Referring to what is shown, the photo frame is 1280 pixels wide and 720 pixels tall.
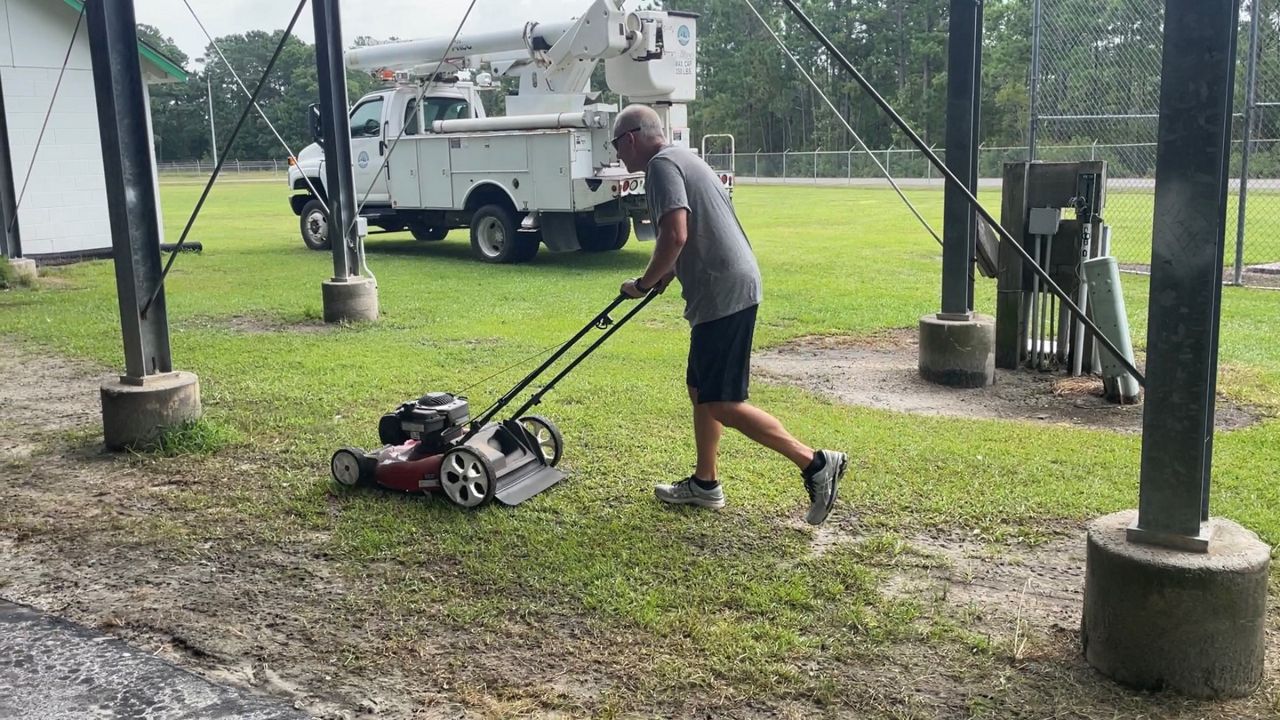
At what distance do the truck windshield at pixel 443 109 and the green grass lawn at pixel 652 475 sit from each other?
5682 mm

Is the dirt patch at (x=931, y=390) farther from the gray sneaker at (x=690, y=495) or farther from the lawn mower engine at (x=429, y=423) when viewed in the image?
the lawn mower engine at (x=429, y=423)

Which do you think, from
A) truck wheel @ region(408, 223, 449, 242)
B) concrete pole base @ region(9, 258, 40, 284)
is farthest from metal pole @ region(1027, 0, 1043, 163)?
concrete pole base @ region(9, 258, 40, 284)

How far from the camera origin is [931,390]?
24.5 ft

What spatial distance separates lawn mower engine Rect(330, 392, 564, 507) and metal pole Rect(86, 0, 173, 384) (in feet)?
5.96

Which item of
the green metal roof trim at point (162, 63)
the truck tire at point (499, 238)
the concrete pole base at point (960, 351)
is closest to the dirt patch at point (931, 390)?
the concrete pole base at point (960, 351)

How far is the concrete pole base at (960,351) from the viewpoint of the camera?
7410 millimetres

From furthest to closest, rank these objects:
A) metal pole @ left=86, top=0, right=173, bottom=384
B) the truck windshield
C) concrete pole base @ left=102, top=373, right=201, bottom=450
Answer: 1. the truck windshield
2. concrete pole base @ left=102, top=373, right=201, bottom=450
3. metal pole @ left=86, top=0, right=173, bottom=384

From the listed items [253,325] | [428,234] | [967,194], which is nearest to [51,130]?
[428,234]

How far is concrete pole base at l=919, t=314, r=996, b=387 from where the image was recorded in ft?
24.3

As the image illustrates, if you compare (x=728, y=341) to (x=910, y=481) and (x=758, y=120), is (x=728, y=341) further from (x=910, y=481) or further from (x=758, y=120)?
(x=758, y=120)

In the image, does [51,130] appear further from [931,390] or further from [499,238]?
[931,390]

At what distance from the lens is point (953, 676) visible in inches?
135

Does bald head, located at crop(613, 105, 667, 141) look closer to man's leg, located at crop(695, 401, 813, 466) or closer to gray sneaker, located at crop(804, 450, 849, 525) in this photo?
man's leg, located at crop(695, 401, 813, 466)

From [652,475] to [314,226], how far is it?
14.5 meters
